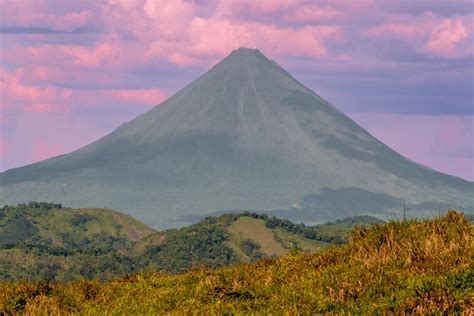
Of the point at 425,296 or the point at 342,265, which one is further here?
the point at 342,265

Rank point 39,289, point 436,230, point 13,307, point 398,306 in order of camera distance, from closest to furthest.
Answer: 1. point 398,306
2. point 13,307
3. point 39,289
4. point 436,230

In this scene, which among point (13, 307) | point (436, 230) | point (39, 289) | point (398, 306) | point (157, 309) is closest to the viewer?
point (398, 306)

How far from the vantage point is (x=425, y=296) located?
14.8 metres

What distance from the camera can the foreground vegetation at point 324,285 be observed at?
15.6 metres

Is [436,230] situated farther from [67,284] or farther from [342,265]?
[67,284]

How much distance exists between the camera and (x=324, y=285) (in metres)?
17.5

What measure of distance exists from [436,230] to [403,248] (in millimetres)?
1864

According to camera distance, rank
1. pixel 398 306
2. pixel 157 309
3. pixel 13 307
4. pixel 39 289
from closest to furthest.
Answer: pixel 398 306 < pixel 157 309 < pixel 13 307 < pixel 39 289

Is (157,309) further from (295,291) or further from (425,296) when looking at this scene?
(425,296)

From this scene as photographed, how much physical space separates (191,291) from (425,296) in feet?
18.2

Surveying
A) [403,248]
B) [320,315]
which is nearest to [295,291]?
[320,315]

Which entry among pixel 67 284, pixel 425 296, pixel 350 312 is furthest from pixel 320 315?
pixel 67 284

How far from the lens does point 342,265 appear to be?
19344 mm

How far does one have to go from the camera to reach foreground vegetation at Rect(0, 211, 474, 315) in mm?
15594
